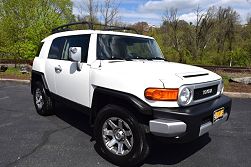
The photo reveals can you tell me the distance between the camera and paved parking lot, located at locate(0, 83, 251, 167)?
406cm

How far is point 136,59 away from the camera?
15.6 ft

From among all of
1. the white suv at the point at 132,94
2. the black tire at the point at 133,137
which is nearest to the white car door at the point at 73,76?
the white suv at the point at 132,94

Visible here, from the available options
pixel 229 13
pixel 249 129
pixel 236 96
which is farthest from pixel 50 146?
pixel 229 13

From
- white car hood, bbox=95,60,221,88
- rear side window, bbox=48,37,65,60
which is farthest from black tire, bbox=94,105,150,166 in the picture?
rear side window, bbox=48,37,65,60

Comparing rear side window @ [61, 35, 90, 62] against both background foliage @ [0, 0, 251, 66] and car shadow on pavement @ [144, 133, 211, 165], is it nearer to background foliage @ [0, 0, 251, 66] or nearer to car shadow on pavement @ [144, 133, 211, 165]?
car shadow on pavement @ [144, 133, 211, 165]

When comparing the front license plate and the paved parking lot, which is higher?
the front license plate

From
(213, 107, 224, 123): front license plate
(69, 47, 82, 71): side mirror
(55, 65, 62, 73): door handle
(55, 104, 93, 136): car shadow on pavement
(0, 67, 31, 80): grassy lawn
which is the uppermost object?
(69, 47, 82, 71): side mirror

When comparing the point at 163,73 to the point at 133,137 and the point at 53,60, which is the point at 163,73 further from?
the point at 53,60

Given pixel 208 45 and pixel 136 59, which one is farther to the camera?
pixel 208 45

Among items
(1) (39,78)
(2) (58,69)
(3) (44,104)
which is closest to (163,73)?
(2) (58,69)

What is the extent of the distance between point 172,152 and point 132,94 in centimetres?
138

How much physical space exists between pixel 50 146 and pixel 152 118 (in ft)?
6.43

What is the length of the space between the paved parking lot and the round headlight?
3.36 feet

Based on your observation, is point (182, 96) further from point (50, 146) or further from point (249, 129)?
point (249, 129)
